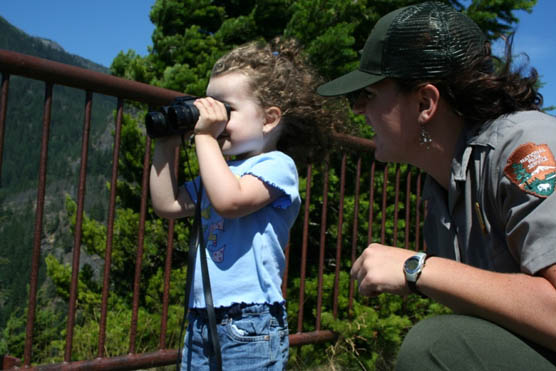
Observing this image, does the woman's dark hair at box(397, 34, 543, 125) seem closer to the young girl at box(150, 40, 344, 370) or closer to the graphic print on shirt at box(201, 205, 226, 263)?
the young girl at box(150, 40, 344, 370)

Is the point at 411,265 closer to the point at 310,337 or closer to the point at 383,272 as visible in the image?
the point at 383,272

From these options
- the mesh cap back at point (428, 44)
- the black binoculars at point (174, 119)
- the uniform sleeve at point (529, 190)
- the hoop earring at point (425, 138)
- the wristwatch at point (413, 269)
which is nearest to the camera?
the uniform sleeve at point (529, 190)

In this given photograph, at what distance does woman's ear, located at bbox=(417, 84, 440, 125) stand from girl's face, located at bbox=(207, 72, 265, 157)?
67cm

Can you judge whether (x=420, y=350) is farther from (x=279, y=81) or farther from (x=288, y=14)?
(x=288, y=14)

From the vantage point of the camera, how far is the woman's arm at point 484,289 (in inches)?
47.0

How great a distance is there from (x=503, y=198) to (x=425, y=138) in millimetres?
359

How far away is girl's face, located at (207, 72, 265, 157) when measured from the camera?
6.57 ft

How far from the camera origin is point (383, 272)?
1401mm

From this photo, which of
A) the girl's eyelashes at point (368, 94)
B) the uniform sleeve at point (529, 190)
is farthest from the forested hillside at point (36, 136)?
the uniform sleeve at point (529, 190)

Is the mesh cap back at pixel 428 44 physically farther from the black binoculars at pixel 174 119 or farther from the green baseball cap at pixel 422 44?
the black binoculars at pixel 174 119

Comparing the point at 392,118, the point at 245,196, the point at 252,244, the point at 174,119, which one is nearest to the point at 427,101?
the point at 392,118

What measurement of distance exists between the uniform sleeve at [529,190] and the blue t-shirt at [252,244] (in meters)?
0.81

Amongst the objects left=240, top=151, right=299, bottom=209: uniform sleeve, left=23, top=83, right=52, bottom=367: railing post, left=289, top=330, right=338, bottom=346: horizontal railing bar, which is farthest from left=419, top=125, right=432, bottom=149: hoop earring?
left=289, top=330, right=338, bottom=346: horizontal railing bar

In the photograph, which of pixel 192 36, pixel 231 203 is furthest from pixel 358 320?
pixel 192 36
